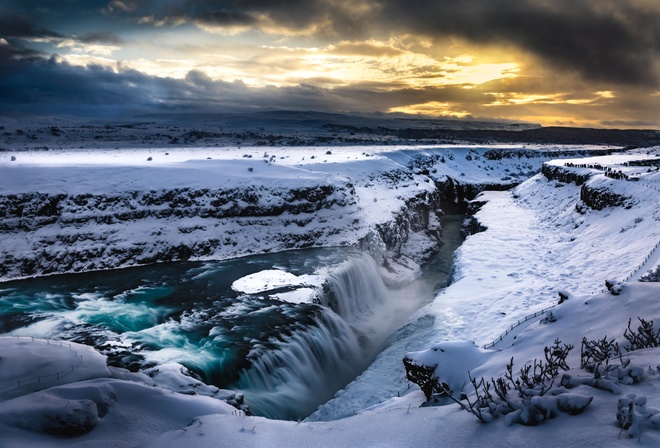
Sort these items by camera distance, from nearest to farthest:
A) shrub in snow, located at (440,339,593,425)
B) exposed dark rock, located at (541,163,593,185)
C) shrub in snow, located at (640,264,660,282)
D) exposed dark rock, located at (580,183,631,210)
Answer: shrub in snow, located at (440,339,593,425) → shrub in snow, located at (640,264,660,282) → exposed dark rock, located at (580,183,631,210) → exposed dark rock, located at (541,163,593,185)

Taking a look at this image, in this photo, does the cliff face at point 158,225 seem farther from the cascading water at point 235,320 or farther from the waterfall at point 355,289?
the waterfall at point 355,289

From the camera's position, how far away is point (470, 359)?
1018 cm

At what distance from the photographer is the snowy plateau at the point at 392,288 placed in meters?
6.33

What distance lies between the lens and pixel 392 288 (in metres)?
31.0

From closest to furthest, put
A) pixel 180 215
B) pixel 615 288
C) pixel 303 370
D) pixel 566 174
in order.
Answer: pixel 615 288, pixel 303 370, pixel 180 215, pixel 566 174

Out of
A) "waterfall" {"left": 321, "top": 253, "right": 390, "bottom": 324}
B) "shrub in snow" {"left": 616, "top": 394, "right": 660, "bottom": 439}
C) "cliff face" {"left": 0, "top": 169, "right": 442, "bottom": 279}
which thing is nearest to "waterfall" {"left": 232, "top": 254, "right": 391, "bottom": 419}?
"waterfall" {"left": 321, "top": 253, "right": 390, "bottom": 324}

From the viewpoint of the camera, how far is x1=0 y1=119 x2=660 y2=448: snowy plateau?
20.8ft

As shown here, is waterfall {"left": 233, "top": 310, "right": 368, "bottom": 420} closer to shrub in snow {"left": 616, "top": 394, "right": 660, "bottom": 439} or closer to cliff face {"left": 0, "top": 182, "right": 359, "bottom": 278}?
shrub in snow {"left": 616, "top": 394, "right": 660, "bottom": 439}

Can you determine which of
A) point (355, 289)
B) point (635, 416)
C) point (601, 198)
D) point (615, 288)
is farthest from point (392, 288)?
point (635, 416)

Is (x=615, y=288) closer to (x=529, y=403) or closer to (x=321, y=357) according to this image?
(x=529, y=403)

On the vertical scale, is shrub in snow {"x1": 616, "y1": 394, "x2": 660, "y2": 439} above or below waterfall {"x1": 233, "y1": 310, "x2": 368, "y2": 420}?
above

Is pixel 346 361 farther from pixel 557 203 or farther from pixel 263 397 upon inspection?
pixel 557 203

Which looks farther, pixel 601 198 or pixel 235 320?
pixel 601 198

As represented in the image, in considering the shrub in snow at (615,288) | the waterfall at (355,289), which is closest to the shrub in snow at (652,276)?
the shrub in snow at (615,288)
